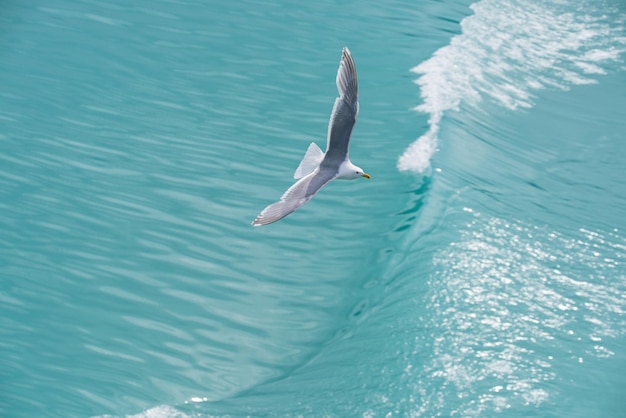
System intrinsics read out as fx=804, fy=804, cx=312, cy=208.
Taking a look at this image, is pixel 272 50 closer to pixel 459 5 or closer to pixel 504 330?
pixel 459 5

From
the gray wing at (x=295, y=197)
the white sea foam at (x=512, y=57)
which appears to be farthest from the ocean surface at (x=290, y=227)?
the gray wing at (x=295, y=197)

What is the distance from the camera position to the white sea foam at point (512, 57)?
6.32m

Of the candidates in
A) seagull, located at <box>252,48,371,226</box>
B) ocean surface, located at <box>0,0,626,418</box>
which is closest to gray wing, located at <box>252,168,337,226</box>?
seagull, located at <box>252,48,371,226</box>

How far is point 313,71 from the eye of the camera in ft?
21.9

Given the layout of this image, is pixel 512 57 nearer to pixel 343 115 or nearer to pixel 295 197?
pixel 343 115

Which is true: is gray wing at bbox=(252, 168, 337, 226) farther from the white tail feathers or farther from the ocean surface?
the ocean surface

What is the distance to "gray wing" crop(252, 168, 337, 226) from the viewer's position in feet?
8.86

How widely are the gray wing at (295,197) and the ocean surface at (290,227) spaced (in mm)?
1056

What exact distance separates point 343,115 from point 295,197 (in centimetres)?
38

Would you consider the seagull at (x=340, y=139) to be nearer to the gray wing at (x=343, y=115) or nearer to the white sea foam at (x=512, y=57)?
the gray wing at (x=343, y=115)

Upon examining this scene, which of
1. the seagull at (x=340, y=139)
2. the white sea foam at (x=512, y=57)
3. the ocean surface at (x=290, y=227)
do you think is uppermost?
the seagull at (x=340, y=139)

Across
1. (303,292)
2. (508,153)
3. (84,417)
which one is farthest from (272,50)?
(84,417)

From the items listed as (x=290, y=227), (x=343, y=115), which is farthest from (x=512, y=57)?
(x=343, y=115)

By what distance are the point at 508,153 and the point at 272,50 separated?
7.67 ft
